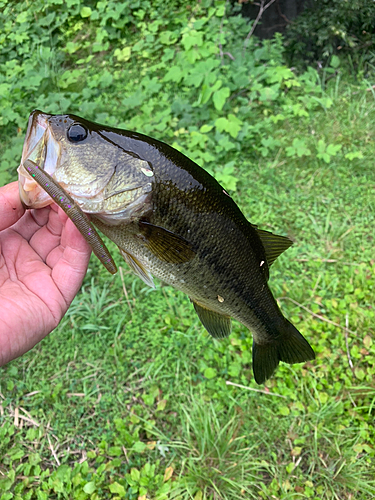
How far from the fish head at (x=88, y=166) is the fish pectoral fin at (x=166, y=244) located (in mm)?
89

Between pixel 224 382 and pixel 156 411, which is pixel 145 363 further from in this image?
pixel 224 382

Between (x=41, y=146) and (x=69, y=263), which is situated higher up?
(x=41, y=146)

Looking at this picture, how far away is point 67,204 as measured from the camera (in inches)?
48.5

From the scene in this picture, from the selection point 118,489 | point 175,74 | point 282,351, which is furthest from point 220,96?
point 118,489

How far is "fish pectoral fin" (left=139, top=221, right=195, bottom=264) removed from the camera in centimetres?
138

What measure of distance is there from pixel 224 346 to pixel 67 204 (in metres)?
1.98

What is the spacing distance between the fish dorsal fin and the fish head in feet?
1.88

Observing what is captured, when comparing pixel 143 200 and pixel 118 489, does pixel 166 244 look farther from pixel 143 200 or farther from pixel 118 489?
pixel 118 489

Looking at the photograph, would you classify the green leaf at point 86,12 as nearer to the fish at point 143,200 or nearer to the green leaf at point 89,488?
the fish at point 143,200

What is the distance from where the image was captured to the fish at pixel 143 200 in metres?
1.31

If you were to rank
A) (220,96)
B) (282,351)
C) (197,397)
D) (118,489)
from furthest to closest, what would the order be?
(220,96), (197,397), (118,489), (282,351)

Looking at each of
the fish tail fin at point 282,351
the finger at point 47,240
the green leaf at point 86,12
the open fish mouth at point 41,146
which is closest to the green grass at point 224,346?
the fish tail fin at point 282,351

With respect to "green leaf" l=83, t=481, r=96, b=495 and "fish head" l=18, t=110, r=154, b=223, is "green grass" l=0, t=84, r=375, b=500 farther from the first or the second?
"fish head" l=18, t=110, r=154, b=223

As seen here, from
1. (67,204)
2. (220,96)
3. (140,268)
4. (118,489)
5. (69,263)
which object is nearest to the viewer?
(67,204)
